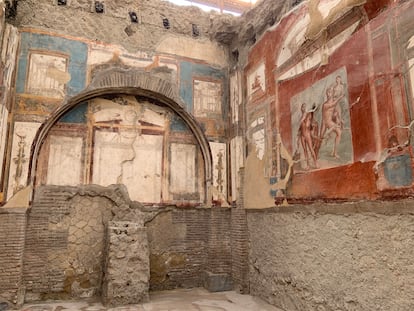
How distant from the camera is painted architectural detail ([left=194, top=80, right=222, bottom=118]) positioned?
557 cm

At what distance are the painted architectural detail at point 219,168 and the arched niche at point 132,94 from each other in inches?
3.1

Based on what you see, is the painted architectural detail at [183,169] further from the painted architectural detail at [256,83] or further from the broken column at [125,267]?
the painted architectural detail at [256,83]

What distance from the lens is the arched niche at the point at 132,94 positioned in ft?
15.5

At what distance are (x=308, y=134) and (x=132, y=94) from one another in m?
2.85

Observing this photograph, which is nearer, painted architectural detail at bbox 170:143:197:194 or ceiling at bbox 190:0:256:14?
painted architectural detail at bbox 170:143:197:194

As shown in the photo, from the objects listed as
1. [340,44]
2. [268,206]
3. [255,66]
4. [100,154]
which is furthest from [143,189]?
[340,44]

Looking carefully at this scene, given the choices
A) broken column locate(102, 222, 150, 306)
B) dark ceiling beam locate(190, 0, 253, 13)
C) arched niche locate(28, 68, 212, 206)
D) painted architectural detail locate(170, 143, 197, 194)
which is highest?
dark ceiling beam locate(190, 0, 253, 13)

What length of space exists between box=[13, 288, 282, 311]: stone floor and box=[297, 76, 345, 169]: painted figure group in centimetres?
188

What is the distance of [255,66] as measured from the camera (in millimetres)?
5039

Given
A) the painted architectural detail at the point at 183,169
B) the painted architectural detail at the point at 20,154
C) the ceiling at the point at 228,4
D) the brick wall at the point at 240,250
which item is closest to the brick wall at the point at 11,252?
the painted architectural detail at the point at 20,154

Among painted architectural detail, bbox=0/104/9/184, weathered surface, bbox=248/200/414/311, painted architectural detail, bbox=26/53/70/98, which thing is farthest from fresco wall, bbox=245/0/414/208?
painted architectural detail, bbox=0/104/9/184

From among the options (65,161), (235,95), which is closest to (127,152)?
(65,161)

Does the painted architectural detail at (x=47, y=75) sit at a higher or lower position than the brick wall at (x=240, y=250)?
higher

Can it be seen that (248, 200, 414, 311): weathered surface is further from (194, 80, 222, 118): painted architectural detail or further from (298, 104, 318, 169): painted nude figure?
(194, 80, 222, 118): painted architectural detail
